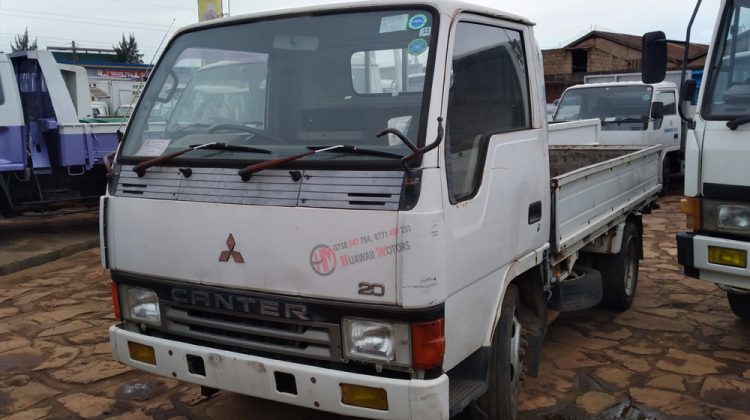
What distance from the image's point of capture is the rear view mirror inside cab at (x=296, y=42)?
10.7 ft

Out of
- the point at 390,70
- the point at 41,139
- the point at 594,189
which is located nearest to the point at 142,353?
the point at 390,70

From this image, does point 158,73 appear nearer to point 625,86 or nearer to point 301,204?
point 301,204

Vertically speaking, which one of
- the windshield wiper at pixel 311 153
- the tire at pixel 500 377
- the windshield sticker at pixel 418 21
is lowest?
the tire at pixel 500 377

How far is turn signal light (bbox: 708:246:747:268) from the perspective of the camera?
4207mm

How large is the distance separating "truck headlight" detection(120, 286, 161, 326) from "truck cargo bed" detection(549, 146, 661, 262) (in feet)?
7.08

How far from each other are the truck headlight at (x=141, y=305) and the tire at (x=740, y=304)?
13.7 feet

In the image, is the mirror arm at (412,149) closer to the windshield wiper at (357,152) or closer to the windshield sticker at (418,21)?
the windshield wiper at (357,152)

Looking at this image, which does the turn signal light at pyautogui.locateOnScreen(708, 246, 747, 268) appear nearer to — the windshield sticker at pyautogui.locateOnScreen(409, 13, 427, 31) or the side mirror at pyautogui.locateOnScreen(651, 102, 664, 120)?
the windshield sticker at pyautogui.locateOnScreen(409, 13, 427, 31)

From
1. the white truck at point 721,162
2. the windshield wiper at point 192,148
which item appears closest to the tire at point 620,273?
the white truck at point 721,162

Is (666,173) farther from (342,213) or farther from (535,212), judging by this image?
(342,213)

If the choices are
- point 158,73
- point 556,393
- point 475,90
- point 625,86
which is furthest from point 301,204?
point 625,86

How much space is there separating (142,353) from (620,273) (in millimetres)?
3845

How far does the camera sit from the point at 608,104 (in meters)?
11.9

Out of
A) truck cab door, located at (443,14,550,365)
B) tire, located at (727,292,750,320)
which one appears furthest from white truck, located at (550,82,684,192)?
truck cab door, located at (443,14,550,365)
